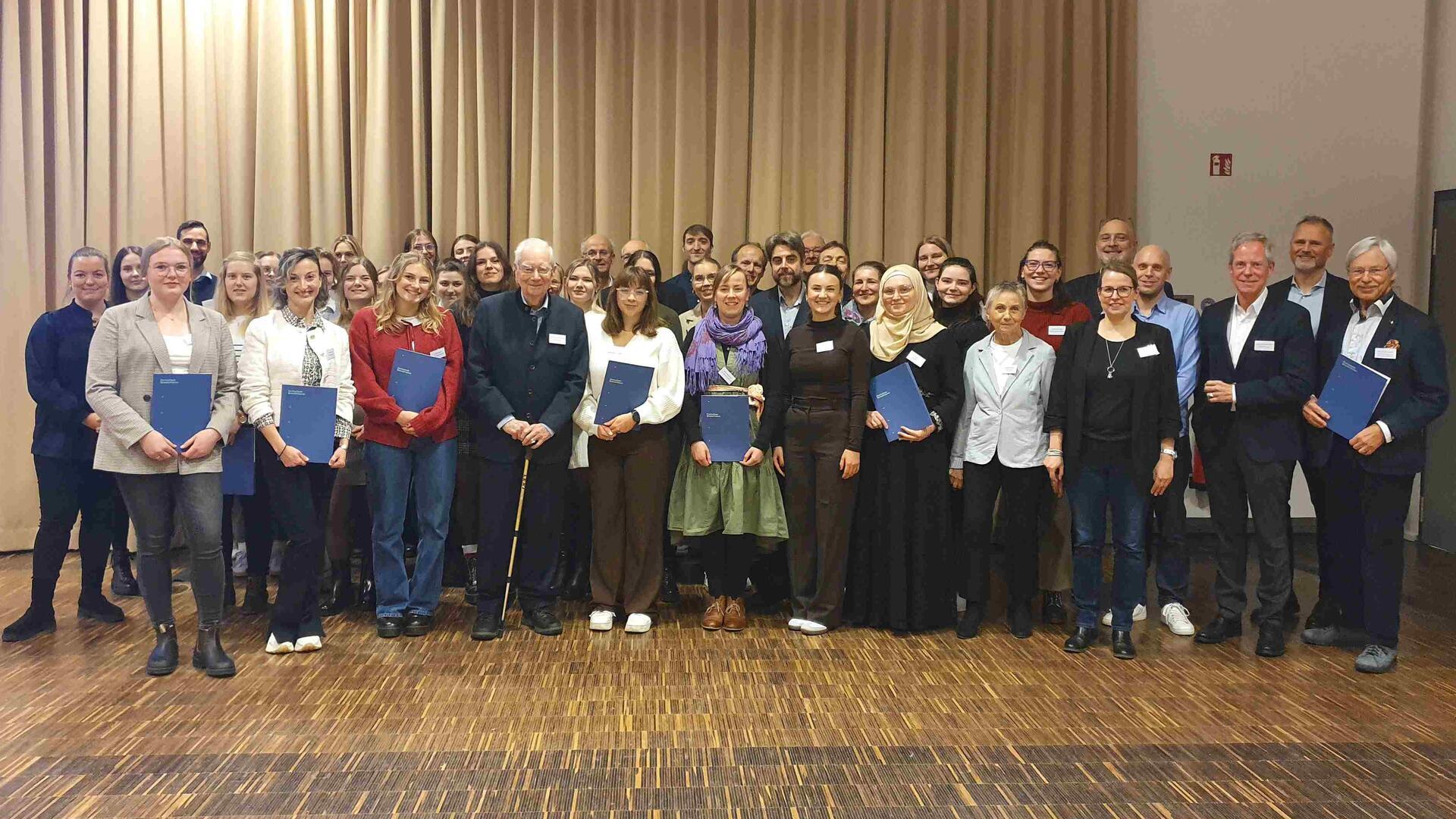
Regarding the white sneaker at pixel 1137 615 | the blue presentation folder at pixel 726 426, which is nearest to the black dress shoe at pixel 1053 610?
the white sneaker at pixel 1137 615

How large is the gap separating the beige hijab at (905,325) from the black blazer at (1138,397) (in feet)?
1.88

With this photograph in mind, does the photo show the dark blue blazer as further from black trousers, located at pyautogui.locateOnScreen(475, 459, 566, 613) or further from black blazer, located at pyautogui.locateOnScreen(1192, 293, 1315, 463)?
black blazer, located at pyautogui.locateOnScreen(1192, 293, 1315, 463)

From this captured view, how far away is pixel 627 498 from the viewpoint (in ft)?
14.9

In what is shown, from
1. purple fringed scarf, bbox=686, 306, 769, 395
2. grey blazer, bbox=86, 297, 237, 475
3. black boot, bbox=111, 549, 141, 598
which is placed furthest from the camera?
black boot, bbox=111, 549, 141, 598

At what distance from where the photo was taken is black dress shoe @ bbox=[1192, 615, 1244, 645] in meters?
4.40

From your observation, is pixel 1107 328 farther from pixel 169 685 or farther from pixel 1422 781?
pixel 169 685

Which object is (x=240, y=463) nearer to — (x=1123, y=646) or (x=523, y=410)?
(x=523, y=410)

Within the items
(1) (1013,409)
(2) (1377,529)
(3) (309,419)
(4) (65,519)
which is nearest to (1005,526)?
(1) (1013,409)

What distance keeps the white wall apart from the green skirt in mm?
3495

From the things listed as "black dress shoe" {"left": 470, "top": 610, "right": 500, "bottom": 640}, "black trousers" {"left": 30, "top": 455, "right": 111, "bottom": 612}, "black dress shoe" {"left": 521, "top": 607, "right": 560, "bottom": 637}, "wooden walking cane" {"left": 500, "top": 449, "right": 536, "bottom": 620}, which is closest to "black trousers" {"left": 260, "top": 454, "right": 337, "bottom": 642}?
"black dress shoe" {"left": 470, "top": 610, "right": 500, "bottom": 640}

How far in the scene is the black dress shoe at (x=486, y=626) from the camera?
436 cm

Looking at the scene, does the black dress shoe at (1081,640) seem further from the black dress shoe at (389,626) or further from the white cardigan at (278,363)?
the white cardigan at (278,363)

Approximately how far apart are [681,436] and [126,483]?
86.2 inches

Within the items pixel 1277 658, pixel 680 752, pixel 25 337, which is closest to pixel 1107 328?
pixel 1277 658
